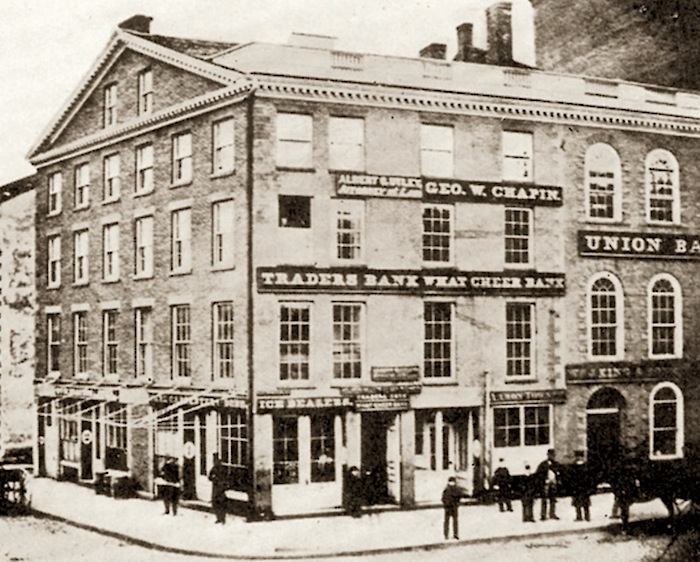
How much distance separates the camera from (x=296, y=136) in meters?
21.8

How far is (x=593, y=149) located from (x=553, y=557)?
30.4 feet

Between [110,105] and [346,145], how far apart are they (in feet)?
20.8

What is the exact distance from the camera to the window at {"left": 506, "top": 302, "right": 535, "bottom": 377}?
76.5 ft

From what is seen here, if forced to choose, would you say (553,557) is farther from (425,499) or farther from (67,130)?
(67,130)

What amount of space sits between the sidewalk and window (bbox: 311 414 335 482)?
103 cm

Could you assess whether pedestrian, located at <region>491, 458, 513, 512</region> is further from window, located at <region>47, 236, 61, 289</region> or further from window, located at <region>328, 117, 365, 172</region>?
window, located at <region>47, 236, 61, 289</region>

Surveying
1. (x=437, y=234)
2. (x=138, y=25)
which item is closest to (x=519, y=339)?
(x=437, y=234)

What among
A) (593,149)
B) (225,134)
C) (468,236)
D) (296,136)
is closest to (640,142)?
(593,149)

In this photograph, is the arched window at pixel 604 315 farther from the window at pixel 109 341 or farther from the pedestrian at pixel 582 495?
the window at pixel 109 341

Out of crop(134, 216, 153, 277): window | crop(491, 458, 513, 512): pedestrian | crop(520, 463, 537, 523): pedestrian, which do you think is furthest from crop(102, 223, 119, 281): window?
crop(520, 463, 537, 523): pedestrian

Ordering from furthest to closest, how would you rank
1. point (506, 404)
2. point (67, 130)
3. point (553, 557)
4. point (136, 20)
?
1. point (67, 130)
2. point (506, 404)
3. point (136, 20)
4. point (553, 557)

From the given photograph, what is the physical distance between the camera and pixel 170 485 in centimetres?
2248

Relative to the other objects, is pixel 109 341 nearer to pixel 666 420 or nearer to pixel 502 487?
pixel 502 487

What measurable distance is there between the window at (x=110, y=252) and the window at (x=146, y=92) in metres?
3.10
